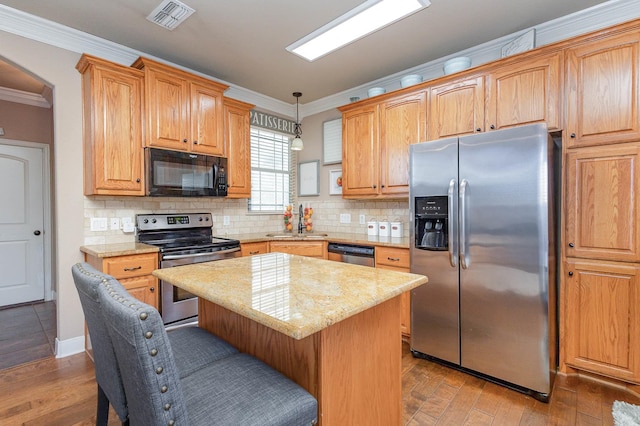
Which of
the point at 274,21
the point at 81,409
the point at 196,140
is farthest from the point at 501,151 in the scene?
the point at 81,409

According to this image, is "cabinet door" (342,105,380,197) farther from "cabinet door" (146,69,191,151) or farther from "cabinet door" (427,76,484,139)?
"cabinet door" (146,69,191,151)

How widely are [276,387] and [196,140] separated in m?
2.63

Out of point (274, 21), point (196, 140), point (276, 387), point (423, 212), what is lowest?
point (276, 387)

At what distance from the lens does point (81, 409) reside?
1.95m

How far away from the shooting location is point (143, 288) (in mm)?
2549

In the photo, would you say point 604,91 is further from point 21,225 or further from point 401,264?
point 21,225

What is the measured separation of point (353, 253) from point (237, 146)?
1734mm

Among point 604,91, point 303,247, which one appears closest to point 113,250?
point 303,247

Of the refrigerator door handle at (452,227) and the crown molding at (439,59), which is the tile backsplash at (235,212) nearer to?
the refrigerator door handle at (452,227)

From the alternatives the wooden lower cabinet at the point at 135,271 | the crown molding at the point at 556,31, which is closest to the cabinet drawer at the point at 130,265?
the wooden lower cabinet at the point at 135,271

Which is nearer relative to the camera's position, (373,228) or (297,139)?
(373,228)

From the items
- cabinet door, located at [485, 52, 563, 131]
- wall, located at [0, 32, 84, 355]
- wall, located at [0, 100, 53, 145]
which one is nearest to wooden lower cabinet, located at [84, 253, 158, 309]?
wall, located at [0, 32, 84, 355]

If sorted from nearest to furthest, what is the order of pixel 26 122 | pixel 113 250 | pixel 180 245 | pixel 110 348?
pixel 110 348
pixel 113 250
pixel 180 245
pixel 26 122

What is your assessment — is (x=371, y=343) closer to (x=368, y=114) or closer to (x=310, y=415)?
(x=310, y=415)
